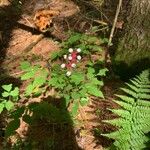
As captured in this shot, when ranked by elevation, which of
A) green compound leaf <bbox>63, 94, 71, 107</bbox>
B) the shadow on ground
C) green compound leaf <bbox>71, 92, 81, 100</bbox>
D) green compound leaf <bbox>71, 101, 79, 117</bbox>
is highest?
green compound leaf <bbox>71, 92, 81, 100</bbox>

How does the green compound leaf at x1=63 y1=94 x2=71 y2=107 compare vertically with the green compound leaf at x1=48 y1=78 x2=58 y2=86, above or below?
below

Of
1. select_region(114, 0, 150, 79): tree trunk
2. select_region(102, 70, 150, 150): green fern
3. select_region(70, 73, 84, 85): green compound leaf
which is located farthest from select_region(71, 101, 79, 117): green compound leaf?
select_region(114, 0, 150, 79): tree trunk

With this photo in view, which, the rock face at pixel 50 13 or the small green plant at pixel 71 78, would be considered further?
the rock face at pixel 50 13

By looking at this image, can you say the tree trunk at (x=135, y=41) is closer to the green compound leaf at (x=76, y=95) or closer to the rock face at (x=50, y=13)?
the green compound leaf at (x=76, y=95)

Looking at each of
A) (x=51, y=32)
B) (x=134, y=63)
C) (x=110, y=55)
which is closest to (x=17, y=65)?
(x=51, y=32)

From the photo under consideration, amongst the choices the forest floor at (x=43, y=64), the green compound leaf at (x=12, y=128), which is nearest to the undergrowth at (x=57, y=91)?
the green compound leaf at (x=12, y=128)

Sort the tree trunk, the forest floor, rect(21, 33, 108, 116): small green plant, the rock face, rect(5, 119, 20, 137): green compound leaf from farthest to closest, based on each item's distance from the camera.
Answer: the rock face
the tree trunk
the forest floor
rect(21, 33, 108, 116): small green plant
rect(5, 119, 20, 137): green compound leaf

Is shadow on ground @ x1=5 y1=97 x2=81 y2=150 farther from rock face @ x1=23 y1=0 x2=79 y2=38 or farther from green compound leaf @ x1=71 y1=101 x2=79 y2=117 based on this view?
rock face @ x1=23 y1=0 x2=79 y2=38
